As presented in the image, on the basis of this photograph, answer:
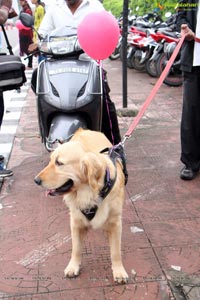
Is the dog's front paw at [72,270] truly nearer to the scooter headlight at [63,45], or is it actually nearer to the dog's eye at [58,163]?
the dog's eye at [58,163]

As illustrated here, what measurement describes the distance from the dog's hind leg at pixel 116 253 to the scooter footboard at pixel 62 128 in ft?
3.15

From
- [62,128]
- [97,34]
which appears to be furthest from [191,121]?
[62,128]

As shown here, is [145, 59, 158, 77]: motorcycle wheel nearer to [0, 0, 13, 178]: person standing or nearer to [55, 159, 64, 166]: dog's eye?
[0, 0, 13, 178]: person standing

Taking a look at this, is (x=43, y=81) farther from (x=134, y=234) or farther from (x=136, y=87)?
(x=136, y=87)

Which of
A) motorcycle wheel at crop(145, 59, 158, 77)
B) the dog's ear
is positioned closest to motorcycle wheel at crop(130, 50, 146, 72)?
motorcycle wheel at crop(145, 59, 158, 77)

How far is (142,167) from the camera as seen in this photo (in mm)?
4609

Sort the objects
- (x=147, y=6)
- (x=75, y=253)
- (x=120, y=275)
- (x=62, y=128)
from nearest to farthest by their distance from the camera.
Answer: (x=120, y=275) < (x=75, y=253) < (x=62, y=128) < (x=147, y=6)

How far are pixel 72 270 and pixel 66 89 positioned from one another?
1.58 metres

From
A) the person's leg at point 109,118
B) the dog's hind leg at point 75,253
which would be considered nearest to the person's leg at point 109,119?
the person's leg at point 109,118

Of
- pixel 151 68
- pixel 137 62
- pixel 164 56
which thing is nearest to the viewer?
pixel 164 56

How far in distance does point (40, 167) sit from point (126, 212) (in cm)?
140

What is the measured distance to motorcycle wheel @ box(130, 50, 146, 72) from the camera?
10463mm

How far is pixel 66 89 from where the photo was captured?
141 inches

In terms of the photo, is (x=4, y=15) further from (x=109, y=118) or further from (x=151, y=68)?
(x=151, y=68)
